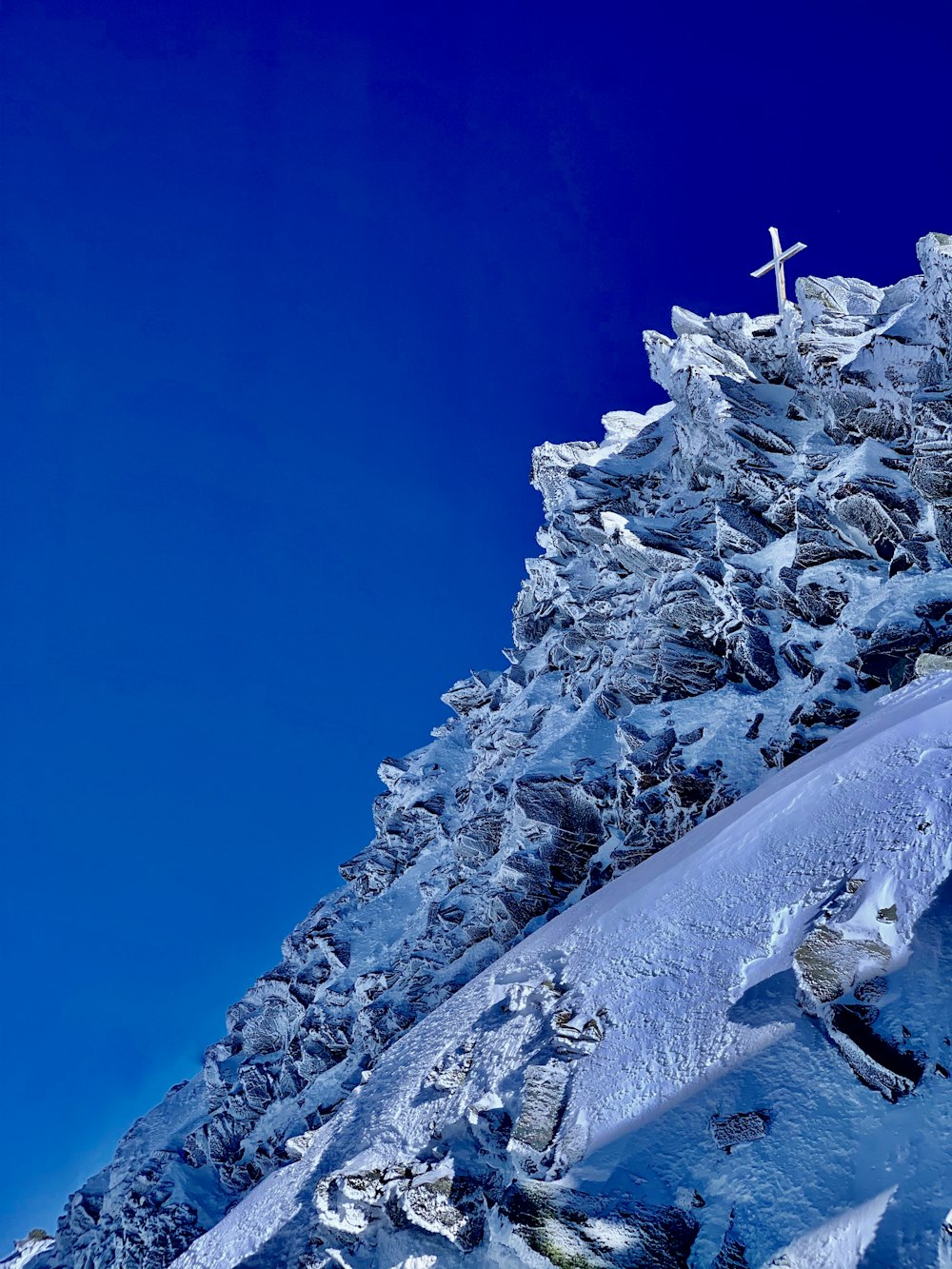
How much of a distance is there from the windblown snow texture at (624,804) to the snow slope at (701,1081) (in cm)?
9

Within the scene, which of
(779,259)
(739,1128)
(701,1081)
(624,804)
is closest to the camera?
(739,1128)

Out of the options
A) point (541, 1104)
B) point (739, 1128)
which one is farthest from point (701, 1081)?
point (541, 1104)

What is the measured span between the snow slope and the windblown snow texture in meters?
0.09

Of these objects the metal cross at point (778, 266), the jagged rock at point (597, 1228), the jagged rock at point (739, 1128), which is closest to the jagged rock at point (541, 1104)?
the jagged rock at point (597, 1228)

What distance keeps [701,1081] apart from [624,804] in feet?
40.4

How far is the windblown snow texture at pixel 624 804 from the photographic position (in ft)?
36.4

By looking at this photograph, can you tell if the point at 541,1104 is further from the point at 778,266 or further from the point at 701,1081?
the point at 778,266

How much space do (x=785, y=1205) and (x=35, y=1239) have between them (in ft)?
118

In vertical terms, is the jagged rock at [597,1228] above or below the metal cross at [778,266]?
below

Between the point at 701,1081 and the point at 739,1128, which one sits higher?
the point at 701,1081

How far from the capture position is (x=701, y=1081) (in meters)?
10.7

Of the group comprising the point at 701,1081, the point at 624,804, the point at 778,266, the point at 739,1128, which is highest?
the point at 778,266

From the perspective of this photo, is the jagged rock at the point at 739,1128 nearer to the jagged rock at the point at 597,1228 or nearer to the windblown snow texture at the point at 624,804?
the windblown snow texture at the point at 624,804

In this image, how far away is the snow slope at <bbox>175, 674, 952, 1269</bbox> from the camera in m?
8.82
